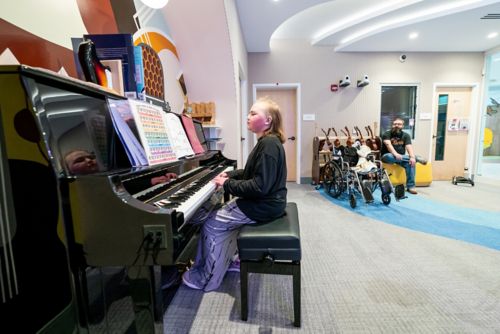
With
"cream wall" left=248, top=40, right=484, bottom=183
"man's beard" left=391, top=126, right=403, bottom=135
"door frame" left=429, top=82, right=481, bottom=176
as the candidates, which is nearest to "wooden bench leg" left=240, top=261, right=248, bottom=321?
"cream wall" left=248, top=40, right=484, bottom=183

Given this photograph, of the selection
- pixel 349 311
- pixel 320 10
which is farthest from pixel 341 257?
pixel 320 10

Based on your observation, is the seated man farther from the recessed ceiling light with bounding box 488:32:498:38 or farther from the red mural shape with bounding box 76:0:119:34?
the red mural shape with bounding box 76:0:119:34

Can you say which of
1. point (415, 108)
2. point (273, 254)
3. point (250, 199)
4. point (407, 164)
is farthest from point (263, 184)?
point (415, 108)

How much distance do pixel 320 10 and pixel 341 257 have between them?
3.68 m

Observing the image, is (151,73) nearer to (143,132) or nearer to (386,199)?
(143,132)

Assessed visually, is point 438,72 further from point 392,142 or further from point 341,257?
point 341,257

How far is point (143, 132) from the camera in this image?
112cm

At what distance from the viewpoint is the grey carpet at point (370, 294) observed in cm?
130

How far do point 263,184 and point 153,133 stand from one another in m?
0.64

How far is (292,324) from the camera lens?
1.30 metres

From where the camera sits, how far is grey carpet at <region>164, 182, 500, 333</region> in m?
1.30

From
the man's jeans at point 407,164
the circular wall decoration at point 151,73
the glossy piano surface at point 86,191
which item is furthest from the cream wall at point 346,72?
the glossy piano surface at point 86,191

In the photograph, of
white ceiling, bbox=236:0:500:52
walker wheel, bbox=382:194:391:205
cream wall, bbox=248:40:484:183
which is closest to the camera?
white ceiling, bbox=236:0:500:52

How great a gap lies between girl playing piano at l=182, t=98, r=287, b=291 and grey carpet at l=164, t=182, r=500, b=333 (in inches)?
6.5
